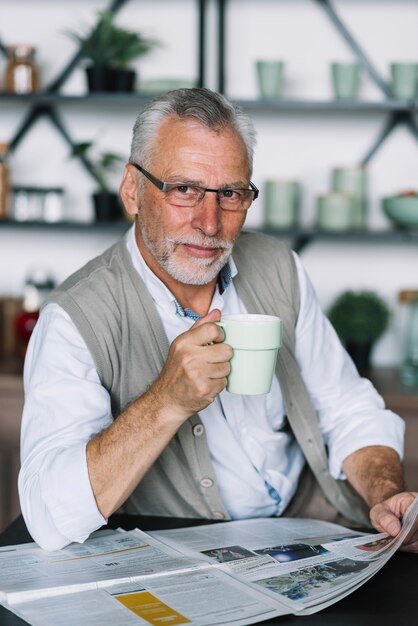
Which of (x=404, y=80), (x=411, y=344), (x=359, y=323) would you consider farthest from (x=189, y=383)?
(x=404, y=80)

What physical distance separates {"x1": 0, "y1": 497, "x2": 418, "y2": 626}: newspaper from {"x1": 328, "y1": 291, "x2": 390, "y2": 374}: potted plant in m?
1.85

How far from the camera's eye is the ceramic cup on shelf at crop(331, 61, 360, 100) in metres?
3.32

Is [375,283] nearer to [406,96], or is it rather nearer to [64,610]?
[406,96]

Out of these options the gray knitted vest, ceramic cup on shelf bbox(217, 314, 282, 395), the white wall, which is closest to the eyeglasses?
the gray knitted vest

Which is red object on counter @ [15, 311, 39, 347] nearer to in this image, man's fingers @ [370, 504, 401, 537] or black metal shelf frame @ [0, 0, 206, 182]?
black metal shelf frame @ [0, 0, 206, 182]

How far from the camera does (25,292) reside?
360 cm

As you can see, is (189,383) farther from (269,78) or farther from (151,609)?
(269,78)

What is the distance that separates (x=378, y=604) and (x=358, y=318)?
2.17 meters

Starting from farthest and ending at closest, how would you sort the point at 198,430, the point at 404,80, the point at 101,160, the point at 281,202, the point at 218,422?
the point at 101,160
the point at 281,202
the point at 404,80
the point at 218,422
the point at 198,430

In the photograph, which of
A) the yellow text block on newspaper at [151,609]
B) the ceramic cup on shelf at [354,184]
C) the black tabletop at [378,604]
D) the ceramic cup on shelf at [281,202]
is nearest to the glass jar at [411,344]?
the ceramic cup on shelf at [354,184]

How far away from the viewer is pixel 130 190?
1894 millimetres

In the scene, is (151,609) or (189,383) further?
(189,383)

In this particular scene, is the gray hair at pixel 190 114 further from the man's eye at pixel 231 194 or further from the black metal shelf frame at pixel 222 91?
the black metal shelf frame at pixel 222 91

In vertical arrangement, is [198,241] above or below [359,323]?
above
